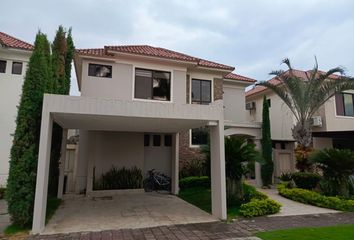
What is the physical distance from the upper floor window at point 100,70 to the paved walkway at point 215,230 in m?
9.01

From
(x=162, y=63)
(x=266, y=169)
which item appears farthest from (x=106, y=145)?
(x=266, y=169)

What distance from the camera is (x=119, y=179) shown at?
13.2 meters

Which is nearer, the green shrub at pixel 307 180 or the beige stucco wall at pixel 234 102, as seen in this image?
the green shrub at pixel 307 180

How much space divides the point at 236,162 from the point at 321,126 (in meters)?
10.2

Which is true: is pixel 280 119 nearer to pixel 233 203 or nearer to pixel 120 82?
pixel 233 203

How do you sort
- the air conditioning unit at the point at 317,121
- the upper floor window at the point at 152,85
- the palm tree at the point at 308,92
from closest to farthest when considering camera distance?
the palm tree at the point at 308,92
the upper floor window at the point at 152,85
the air conditioning unit at the point at 317,121

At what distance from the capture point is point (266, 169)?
14773 mm

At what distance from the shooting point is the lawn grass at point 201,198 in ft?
29.9

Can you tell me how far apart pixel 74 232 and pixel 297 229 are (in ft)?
19.9

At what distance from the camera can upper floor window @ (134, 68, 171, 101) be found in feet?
46.5

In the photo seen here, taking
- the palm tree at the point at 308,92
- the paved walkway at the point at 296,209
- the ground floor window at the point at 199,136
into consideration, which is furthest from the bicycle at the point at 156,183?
the palm tree at the point at 308,92

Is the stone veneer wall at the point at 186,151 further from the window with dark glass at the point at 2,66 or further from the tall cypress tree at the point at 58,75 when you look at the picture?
the window with dark glass at the point at 2,66

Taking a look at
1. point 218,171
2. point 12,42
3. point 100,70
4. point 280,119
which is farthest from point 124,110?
point 280,119

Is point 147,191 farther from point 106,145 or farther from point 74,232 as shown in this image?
point 74,232
